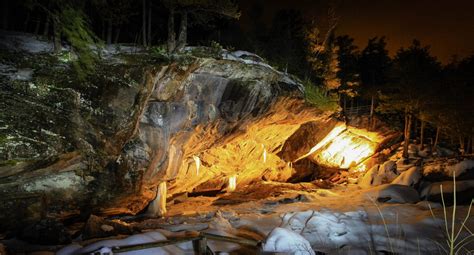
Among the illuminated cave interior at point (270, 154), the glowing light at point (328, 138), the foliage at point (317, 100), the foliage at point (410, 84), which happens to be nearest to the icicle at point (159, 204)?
the illuminated cave interior at point (270, 154)

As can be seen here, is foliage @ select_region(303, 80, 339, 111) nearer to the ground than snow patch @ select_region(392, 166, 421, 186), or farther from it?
farther from it

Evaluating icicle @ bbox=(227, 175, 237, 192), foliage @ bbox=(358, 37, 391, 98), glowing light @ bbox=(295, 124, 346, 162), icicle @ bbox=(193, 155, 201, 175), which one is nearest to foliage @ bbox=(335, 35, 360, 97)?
foliage @ bbox=(358, 37, 391, 98)

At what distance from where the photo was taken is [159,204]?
624 inches

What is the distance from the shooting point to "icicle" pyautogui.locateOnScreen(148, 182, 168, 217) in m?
15.6

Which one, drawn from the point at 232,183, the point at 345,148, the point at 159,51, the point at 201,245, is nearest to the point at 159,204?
the point at 232,183

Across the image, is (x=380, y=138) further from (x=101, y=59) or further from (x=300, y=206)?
(x=101, y=59)

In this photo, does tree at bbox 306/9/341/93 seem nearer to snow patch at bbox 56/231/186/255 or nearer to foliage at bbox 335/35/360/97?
foliage at bbox 335/35/360/97

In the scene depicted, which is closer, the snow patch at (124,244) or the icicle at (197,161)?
the snow patch at (124,244)

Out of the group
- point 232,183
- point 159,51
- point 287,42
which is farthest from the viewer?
point 287,42

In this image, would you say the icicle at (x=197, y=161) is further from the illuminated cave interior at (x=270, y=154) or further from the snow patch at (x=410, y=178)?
the snow patch at (x=410, y=178)

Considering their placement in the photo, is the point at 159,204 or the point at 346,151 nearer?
the point at 159,204

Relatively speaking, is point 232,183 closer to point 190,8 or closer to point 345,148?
point 345,148

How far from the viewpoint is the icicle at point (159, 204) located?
15.6 metres

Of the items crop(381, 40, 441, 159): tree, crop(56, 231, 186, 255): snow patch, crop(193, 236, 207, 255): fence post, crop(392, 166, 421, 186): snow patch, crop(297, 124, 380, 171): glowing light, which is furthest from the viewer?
crop(381, 40, 441, 159): tree
